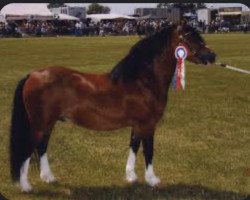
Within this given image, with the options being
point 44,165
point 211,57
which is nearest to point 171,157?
point 44,165

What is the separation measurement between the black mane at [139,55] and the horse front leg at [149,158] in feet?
2.78

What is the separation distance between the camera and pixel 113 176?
23.7 feet

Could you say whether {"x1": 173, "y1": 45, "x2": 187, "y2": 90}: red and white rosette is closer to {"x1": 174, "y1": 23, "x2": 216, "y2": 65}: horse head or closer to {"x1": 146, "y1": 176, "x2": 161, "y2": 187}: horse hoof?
{"x1": 174, "y1": 23, "x2": 216, "y2": 65}: horse head

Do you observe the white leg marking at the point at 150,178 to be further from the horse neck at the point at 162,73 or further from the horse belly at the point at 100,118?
the horse neck at the point at 162,73

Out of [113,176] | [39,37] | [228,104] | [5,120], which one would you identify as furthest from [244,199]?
[39,37]

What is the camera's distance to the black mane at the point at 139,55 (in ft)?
20.8

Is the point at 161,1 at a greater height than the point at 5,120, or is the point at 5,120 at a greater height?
the point at 161,1

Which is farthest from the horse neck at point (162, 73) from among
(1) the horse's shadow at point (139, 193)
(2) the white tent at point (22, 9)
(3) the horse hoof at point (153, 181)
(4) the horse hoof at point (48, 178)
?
(4) the horse hoof at point (48, 178)

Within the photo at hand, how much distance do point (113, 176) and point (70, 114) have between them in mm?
1366

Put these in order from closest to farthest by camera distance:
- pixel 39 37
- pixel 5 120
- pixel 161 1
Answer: pixel 161 1, pixel 5 120, pixel 39 37

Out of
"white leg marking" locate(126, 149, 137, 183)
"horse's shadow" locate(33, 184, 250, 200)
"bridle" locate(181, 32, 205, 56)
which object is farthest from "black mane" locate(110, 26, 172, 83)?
"horse's shadow" locate(33, 184, 250, 200)

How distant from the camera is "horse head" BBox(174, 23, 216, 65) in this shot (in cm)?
624

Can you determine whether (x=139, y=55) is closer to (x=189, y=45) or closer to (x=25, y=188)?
(x=189, y=45)

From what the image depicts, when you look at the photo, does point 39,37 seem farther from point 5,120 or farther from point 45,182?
point 45,182
